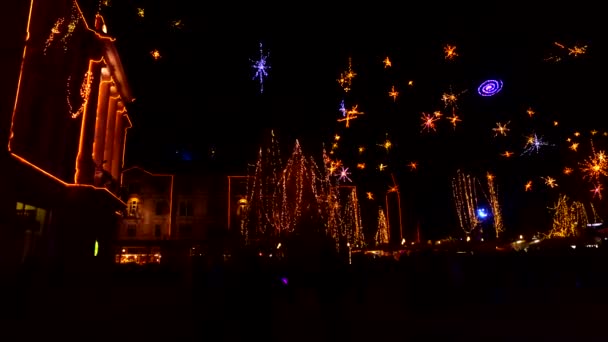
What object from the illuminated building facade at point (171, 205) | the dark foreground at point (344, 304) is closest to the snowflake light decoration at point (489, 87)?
the dark foreground at point (344, 304)

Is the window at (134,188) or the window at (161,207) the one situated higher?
the window at (134,188)

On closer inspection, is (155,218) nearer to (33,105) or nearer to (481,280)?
(33,105)

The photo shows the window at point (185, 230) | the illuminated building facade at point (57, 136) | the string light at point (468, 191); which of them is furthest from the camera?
the window at point (185, 230)

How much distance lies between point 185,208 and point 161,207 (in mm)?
2274

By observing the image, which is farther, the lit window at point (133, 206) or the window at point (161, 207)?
the window at point (161, 207)

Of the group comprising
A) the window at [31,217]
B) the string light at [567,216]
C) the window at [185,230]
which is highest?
the window at [185,230]

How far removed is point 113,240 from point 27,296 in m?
11.0

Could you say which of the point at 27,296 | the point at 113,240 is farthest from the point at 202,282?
the point at 113,240

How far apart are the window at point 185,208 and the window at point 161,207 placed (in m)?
1.35

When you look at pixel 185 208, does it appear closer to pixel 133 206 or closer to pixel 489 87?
pixel 133 206

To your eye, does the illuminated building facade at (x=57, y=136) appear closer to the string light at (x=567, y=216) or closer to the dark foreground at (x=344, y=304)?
the dark foreground at (x=344, y=304)

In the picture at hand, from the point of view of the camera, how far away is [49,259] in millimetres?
13703

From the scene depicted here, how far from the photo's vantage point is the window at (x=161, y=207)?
4284 cm

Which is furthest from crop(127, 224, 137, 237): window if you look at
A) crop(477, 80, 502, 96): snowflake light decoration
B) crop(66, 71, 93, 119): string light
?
crop(477, 80, 502, 96): snowflake light decoration
